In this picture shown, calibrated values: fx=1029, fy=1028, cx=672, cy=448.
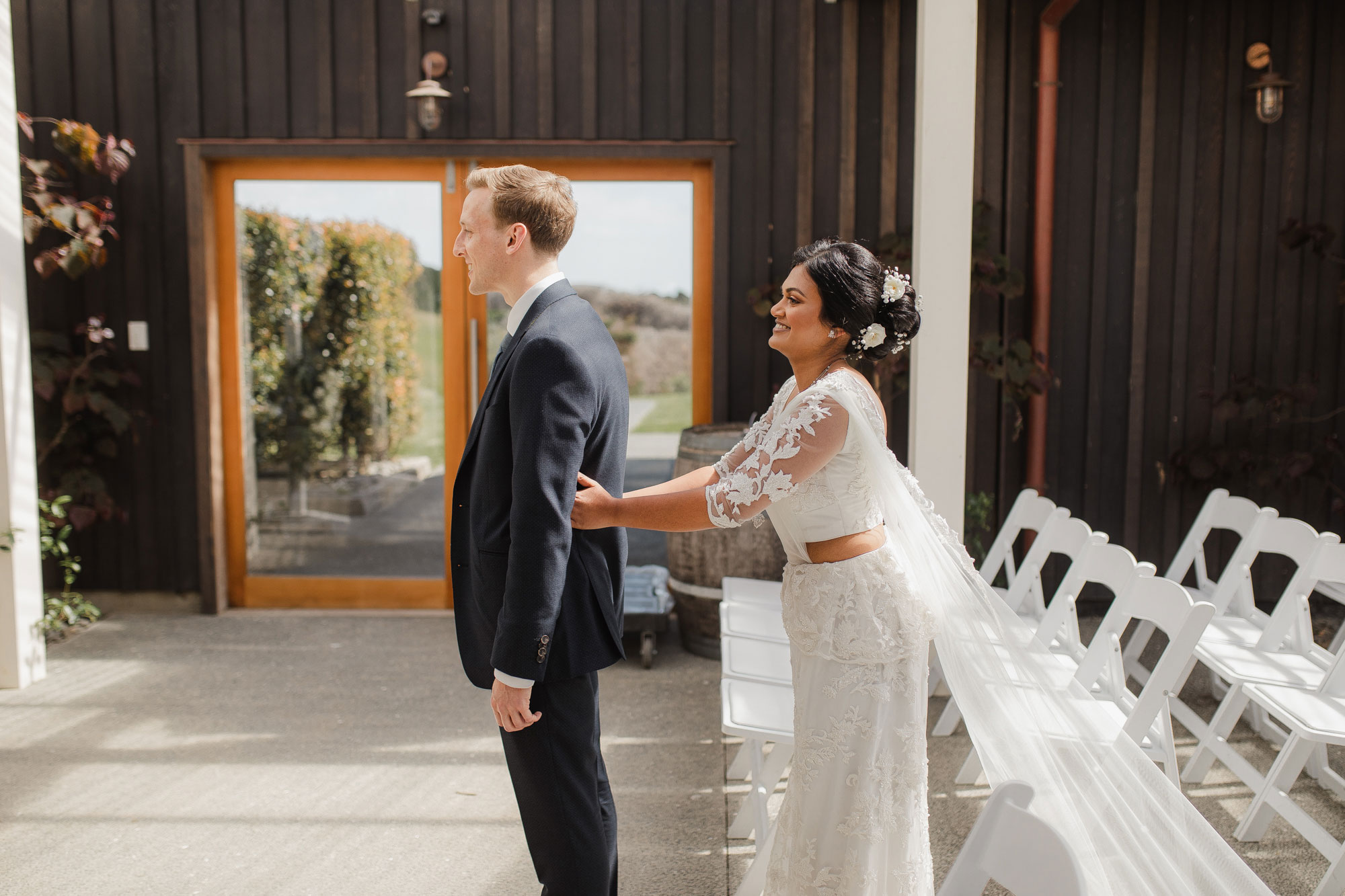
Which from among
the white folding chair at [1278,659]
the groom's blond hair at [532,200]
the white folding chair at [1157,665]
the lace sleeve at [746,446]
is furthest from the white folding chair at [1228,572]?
the groom's blond hair at [532,200]

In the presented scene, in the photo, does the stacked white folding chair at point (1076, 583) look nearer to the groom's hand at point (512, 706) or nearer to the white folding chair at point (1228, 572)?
the white folding chair at point (1228, 572)

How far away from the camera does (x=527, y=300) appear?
2006 millimetres

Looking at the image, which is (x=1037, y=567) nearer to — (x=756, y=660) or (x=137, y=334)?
(x=756, y=660)

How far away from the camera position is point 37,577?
4215 mm

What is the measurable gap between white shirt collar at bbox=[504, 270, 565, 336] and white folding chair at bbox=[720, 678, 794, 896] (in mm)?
1112

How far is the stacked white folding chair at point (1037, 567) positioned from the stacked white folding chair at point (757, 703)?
71cm

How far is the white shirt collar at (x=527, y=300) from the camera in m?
2.00

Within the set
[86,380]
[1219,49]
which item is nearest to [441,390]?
[86,380]

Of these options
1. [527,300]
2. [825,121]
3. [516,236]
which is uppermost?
[825,121]

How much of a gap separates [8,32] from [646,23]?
270 cm

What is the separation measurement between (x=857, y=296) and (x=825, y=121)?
333 cm

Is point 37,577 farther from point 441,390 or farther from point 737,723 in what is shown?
point 737,723

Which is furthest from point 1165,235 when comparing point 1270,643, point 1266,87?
point 1270,643

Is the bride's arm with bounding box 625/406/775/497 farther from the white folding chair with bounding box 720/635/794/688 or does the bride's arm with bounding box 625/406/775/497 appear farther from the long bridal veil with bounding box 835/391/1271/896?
the white folding chair with bounding box 720/635/794/688
